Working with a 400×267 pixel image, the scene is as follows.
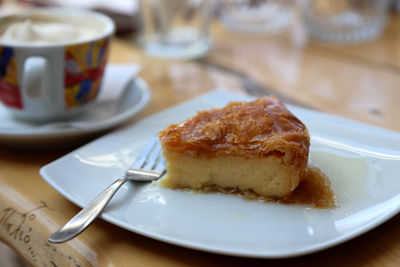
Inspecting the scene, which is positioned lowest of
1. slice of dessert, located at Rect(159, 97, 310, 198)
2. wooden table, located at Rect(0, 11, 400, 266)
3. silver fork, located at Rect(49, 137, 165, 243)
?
wooden table, located at Rect(0, 11, 400, 266)

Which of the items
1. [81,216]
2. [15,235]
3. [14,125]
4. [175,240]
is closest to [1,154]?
[14,125]

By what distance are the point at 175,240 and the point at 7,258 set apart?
110 centimetres

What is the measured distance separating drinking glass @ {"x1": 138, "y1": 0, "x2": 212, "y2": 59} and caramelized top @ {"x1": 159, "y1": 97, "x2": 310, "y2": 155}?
87 centimetres

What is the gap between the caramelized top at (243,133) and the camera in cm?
76

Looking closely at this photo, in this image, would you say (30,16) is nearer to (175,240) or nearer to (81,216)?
(81,216)

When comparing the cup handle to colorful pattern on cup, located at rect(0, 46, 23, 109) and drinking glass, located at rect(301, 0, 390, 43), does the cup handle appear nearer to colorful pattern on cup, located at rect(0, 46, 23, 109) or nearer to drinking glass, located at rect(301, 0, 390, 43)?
colorful pattern on cup, located at rect(0, 46, 23, 109)

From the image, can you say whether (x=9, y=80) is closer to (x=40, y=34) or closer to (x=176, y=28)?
(x=40, y=34)

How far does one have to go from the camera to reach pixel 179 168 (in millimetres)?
807

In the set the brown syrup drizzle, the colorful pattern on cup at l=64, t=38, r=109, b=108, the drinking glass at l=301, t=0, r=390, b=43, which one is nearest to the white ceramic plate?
the brown syrup drizzle

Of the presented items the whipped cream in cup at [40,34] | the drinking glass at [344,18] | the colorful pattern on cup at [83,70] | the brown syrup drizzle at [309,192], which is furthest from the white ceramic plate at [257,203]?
the drinking glass at [344,18]

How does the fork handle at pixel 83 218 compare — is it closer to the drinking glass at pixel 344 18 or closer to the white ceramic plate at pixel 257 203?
the white ceramic plate at pixel 257 203

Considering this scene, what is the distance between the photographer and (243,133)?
0.78 meters

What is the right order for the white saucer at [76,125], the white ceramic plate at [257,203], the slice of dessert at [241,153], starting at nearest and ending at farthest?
1. the white ceramic plate at [257,203]
2. the slice of dessert at [241,153]
3. the white saucer at [76,125]

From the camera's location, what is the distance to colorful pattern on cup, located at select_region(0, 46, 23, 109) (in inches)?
38.0
